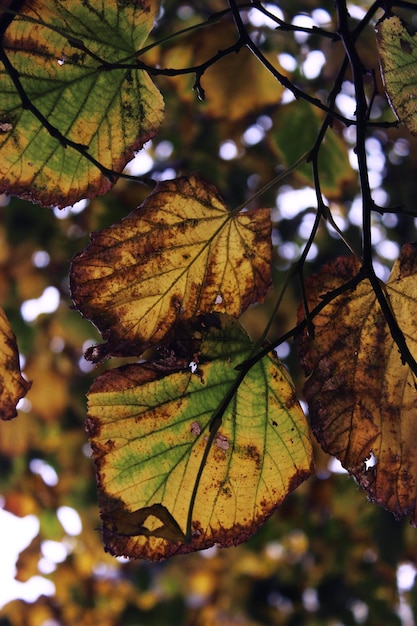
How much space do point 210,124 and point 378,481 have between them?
5.82ft

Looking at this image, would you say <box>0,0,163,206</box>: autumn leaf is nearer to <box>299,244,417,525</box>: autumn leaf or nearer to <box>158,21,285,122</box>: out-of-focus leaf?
<box>299,244,417,525</box>: autumn leaf

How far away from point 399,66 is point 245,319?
1.64m

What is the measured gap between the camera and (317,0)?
1590mm

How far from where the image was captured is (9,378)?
490mm

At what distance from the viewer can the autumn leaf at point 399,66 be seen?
43cm

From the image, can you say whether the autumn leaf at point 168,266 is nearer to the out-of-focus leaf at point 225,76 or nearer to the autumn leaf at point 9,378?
the autumn leaf at point 9,378

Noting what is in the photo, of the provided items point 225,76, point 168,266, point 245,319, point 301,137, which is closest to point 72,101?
point 168,266

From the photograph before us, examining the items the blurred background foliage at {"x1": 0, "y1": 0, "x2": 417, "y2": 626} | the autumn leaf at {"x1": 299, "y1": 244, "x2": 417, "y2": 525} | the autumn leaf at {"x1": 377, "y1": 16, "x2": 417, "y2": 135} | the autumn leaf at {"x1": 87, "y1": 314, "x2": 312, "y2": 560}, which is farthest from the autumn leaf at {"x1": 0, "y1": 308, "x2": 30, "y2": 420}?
the blurred background foliage at {"x1": 0, "y1": 0, "x2": 417, "y2": 626}

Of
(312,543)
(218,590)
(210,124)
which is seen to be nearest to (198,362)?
(210,124)

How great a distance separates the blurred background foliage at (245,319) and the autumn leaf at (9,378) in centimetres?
84

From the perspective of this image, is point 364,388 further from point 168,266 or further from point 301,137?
point 301,137

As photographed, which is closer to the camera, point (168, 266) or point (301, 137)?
point (168, 266)

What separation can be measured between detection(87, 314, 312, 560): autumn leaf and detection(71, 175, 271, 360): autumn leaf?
0.03 meters

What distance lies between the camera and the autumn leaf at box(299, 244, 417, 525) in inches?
18.6
